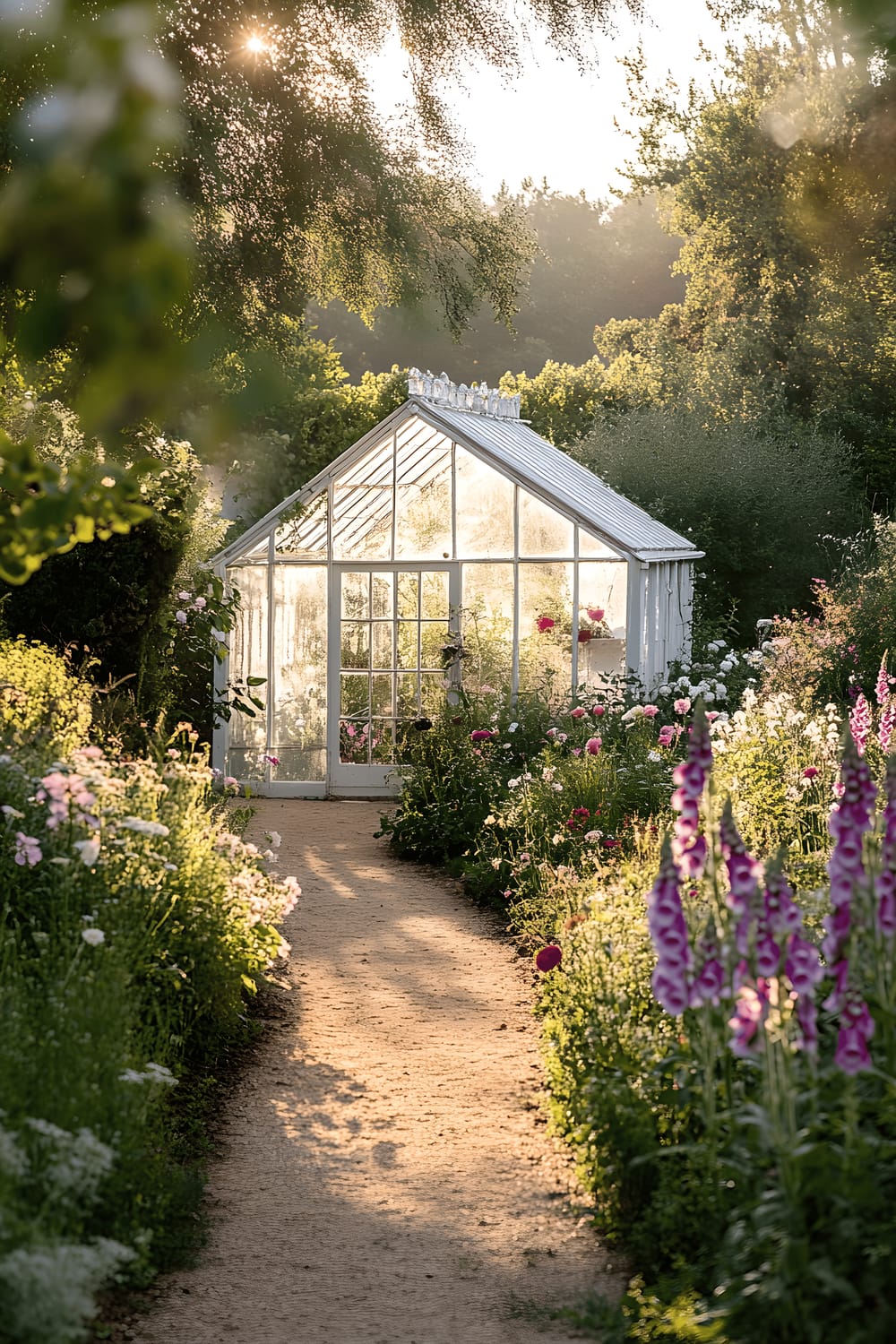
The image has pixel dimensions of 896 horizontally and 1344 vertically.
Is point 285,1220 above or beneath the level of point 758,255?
beneath

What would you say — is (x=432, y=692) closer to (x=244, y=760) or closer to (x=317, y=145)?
(x=244, y=760)

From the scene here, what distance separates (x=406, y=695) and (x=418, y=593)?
0.91 m

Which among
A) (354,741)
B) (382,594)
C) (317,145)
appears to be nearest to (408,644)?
(382,594)

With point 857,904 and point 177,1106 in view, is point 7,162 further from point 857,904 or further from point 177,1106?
point 857,904

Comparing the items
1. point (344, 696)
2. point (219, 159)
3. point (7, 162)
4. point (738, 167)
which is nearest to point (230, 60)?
point (219, 159)

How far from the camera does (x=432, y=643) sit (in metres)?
12.7

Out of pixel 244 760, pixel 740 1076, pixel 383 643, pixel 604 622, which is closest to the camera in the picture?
pixel 740 1076

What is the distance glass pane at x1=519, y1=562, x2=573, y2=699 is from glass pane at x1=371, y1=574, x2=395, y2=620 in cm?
124

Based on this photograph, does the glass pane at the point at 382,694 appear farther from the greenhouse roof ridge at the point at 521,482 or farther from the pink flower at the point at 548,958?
the pink flower at the point at 548,958

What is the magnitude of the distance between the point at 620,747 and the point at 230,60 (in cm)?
546

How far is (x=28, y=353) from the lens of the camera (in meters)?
1.31

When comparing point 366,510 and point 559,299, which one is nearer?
point 366,510

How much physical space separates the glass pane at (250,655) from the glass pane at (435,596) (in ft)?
4.98

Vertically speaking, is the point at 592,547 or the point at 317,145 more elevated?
the point at 317,145
